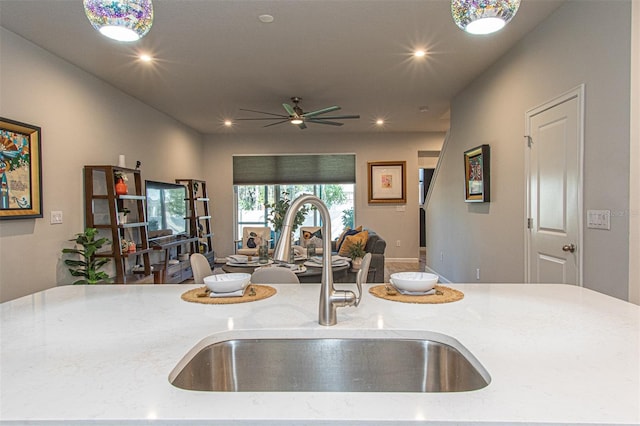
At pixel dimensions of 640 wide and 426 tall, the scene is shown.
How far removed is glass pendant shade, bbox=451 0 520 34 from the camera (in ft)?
4.44

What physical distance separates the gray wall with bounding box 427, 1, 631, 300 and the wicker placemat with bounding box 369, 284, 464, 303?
145 centimetres

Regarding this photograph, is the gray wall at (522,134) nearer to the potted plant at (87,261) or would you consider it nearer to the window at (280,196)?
the window at (280,196)

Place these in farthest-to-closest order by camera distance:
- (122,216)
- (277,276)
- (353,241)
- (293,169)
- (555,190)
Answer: (293,169) → (353,241) → (122,216) → (555,190) → (277,276)

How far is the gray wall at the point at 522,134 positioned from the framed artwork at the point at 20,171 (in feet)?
14.3

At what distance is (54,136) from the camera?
361 centimetres

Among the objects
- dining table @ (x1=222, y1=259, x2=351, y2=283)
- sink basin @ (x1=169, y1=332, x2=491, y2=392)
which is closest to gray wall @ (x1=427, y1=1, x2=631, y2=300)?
dining table @ (x1=222, y1=259, x2=351, y2=283)

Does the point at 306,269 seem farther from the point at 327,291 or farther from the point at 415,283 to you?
the point at 327,291

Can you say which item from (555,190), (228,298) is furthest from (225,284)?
(555,190)

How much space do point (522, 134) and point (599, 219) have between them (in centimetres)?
125

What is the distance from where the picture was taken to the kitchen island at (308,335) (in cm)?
61

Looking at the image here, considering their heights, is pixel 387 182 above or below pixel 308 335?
above

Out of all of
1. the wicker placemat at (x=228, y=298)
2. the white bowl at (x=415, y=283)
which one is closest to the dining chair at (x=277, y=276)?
the wicker placemat at (x=228, y=298)

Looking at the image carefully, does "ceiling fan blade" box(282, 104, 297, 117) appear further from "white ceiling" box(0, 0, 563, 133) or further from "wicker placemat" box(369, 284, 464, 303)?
"wicker placemat" box(369, 284, 464, 303)

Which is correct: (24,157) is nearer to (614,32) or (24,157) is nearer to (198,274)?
(198,274)
